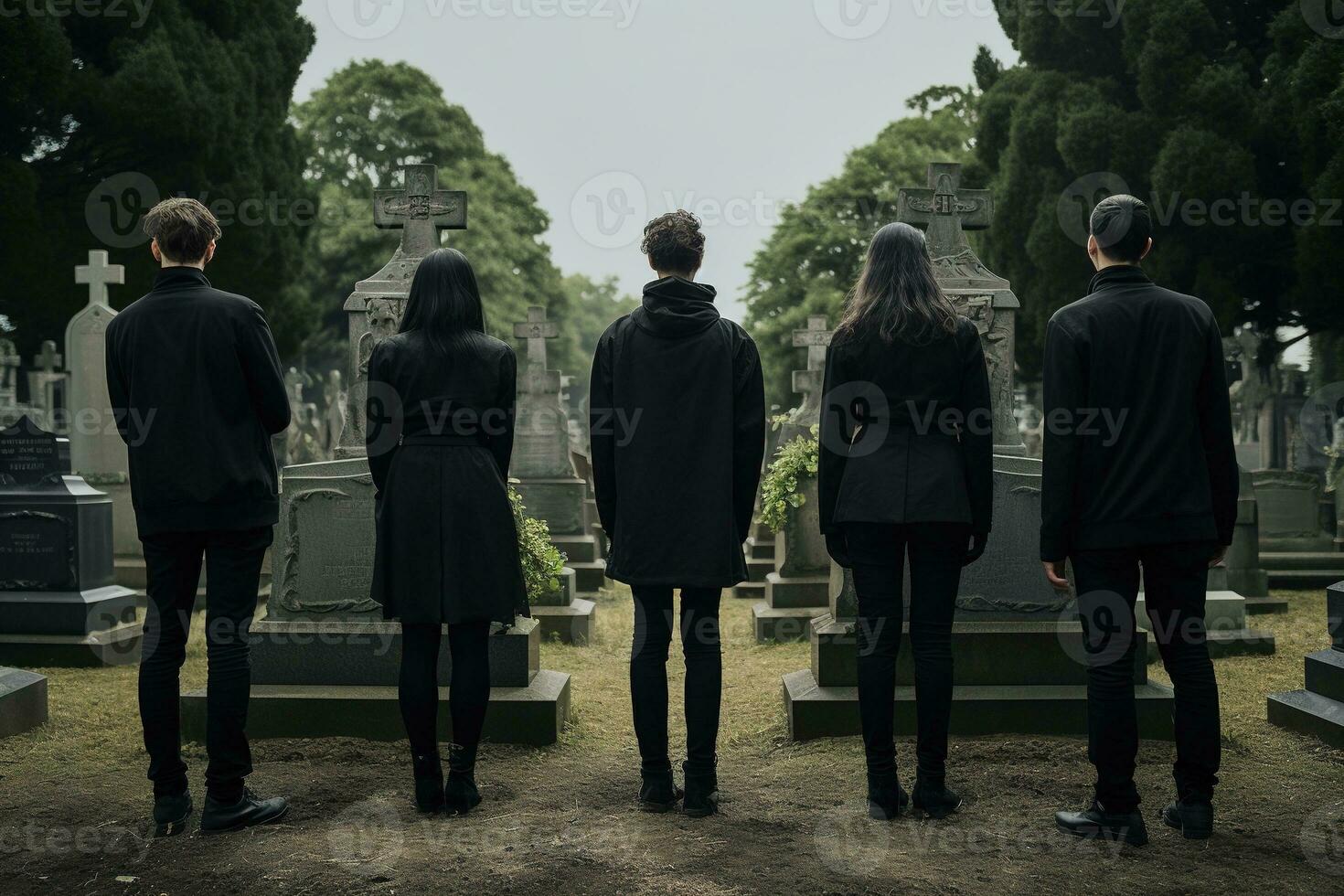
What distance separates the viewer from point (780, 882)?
3377 millimetres

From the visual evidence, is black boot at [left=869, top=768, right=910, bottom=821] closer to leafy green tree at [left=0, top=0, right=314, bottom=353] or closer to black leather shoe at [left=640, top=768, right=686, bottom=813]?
black leather shoe at [left=640, top=768, right=686, bottom=813]

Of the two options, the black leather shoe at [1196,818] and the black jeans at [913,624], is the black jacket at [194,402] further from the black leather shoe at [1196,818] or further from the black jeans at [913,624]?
the black leather shoe at [1196,818]

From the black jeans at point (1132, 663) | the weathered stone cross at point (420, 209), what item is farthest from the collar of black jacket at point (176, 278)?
the black jeans at point (1132, 663)

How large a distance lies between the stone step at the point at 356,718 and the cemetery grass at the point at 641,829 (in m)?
0.10

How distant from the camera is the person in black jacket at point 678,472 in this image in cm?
406

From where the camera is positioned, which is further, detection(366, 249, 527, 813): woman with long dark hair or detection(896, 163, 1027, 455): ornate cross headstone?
Answer: detection(896, 163, 1027, 455): ornate cross headstone

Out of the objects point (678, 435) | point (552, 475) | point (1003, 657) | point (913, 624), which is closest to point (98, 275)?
point (552, 475)

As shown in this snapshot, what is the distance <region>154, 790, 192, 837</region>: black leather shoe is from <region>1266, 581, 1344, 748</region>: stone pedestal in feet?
15.2

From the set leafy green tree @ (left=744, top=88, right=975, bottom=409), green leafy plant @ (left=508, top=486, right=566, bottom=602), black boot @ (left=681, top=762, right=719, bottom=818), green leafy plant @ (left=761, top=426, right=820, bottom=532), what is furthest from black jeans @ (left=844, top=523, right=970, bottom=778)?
leafy green tree @ (left=744, top=88, right=975, bottom=409)

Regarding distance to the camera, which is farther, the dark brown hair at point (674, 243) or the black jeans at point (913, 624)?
the dark brown hair at point (674, 243)

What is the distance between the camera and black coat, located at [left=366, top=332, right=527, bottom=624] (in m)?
4.02

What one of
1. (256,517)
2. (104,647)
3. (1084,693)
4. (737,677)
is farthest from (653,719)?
(104,647)

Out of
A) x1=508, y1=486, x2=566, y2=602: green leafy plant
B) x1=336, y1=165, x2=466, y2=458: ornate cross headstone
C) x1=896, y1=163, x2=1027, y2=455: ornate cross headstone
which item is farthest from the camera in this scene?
x1=508, y1=486, x2=566, y2=602: green leafy plant

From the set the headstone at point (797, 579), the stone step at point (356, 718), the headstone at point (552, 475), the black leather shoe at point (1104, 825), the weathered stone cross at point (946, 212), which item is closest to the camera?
the black leather shoe at point (1104, 825)
